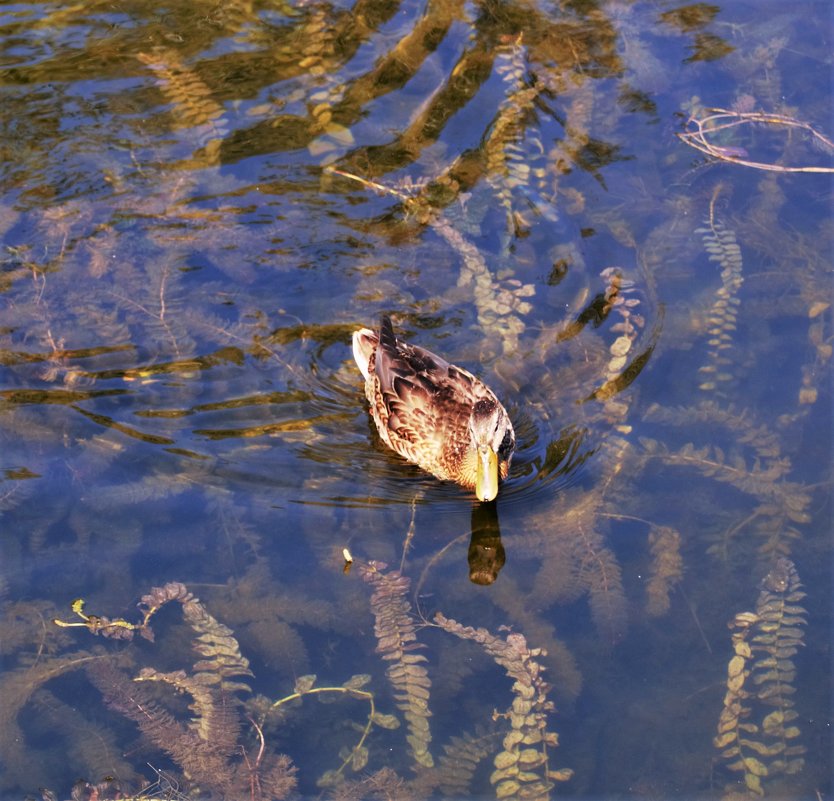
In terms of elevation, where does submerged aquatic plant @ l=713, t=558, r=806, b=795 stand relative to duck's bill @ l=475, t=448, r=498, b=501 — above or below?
below

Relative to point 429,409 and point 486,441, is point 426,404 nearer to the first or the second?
point 429,409

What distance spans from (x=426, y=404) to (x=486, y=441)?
72 cm

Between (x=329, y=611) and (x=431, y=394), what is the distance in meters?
1.65

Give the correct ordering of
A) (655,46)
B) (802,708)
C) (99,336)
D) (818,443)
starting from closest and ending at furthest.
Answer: (802,708) → (818,443) → (99,336) → (655,46)

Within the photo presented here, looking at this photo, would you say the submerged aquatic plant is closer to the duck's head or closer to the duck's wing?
the duck's head

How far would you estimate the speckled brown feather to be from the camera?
7320 mm

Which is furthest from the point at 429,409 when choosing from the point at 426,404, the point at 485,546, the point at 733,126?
the point at 733,126

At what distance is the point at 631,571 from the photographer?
6586 mm

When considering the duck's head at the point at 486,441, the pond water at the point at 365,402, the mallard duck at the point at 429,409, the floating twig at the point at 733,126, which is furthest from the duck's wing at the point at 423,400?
the floating twig at the point at 733,126

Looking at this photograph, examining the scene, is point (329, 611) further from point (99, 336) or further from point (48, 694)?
point (99, 336)

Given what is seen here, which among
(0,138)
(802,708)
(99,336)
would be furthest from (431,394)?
(0,138)

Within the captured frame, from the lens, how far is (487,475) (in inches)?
270

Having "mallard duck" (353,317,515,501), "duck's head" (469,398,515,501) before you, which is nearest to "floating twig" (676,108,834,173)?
"mallard duck" (353,317,515,501)

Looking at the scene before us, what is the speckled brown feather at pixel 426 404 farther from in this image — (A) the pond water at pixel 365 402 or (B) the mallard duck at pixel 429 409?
(A) the pond water at pixel 365 402
